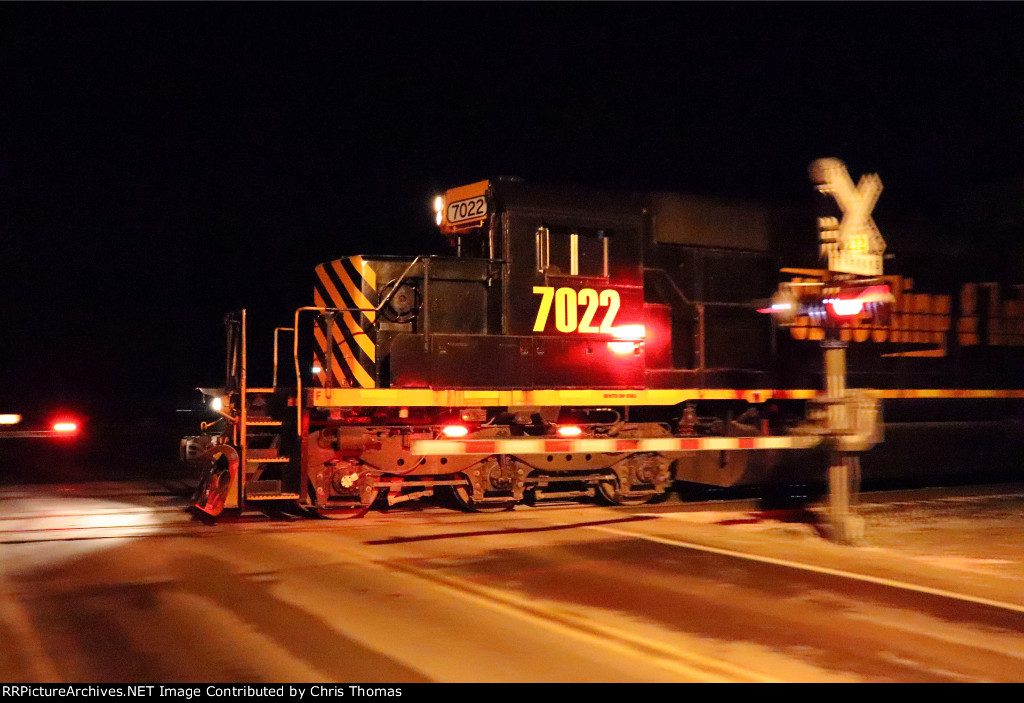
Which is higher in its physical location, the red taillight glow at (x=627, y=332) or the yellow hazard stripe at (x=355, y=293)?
the yellow hazard stripe at (x=355, y=293)

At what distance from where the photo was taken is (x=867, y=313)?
9.29m

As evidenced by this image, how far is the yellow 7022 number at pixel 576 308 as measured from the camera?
34.4 ft

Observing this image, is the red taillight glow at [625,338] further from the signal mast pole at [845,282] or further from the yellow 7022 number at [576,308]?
the signal mast pole at [845,282]

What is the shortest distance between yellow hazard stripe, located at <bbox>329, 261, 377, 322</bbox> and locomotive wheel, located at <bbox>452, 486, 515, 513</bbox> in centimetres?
224

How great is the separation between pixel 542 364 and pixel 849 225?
11.5ft

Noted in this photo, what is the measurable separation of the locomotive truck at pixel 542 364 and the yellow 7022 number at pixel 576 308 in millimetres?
18

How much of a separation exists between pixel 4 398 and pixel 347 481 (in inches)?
693

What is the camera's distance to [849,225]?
9.02m

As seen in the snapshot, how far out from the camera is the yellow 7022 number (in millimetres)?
10492

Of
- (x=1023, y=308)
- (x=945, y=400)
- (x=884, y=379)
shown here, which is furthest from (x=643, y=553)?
(x=1023, y=308)

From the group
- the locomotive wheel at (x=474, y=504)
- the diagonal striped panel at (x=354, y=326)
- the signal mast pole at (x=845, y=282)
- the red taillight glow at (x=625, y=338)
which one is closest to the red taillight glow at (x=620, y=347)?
the red taillight glow at (x=625, y=338)

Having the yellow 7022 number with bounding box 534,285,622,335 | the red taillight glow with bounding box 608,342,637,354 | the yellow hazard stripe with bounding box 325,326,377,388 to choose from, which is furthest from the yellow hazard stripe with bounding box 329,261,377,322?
the red taillight glow with bounding box 608,342,637,354

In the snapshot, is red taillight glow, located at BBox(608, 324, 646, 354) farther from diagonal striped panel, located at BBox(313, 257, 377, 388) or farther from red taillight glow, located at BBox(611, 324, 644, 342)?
diagonal striped panel, located at BBox(313, 257, 377, 388)

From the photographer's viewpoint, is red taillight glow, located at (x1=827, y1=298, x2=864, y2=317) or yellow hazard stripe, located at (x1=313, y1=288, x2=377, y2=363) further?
yellow hazard stripe, located at (x1=313, y1=288, x2=377, y2=363)
